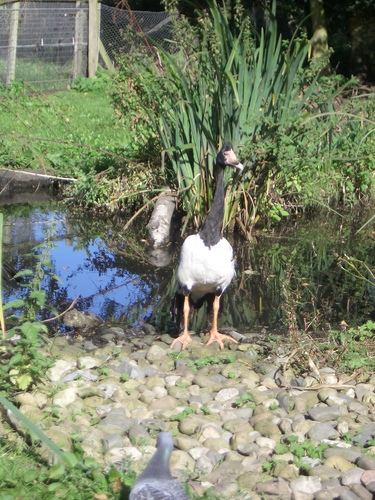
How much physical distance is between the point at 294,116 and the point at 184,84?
3.60 feet

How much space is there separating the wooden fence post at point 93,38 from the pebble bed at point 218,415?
1167 cm

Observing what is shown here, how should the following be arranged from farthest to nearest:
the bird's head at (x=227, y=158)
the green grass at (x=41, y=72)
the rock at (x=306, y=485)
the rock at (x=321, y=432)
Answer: the green grass at (x=41, y=72), the bird's head at (x=227, y=158), the rock at (x=321, y=432), the rock at (x=306, y=485)

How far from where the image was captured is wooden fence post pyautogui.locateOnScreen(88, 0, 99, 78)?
50.9ft

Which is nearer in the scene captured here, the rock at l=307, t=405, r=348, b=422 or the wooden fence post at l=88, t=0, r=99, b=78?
the rock at l=307, t=405, r=348, b=422

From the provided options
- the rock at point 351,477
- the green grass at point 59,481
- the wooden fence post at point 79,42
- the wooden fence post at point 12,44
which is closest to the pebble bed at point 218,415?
the rock at point 351,477

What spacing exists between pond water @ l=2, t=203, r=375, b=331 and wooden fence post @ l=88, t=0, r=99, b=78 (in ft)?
24.7

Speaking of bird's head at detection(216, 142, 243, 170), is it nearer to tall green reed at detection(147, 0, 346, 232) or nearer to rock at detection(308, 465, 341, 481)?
tall green reed at detection(147, 0, 346, 232)

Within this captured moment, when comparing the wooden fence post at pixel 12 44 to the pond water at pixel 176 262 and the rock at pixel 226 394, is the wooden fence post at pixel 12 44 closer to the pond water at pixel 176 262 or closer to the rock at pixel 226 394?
the pond water at pixel 176 262

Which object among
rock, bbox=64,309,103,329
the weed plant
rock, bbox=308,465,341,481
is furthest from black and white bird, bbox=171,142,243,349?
rock, bbox=308,465,341,481

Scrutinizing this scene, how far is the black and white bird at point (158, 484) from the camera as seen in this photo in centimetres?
274

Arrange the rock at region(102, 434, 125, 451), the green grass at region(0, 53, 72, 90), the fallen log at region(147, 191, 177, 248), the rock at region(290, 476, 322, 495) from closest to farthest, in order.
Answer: the rock at region(290, 476, 322, 495) < the rock at region(102, 434, 125, 451) < the fallen log at region(147, 191, 177, 248) < the green grass at region(0, 53, 72, 90)

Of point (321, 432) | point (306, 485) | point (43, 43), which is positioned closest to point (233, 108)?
point (321, 432)

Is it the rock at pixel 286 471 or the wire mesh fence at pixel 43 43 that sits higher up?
the wire mesh fence at pixel 43 43

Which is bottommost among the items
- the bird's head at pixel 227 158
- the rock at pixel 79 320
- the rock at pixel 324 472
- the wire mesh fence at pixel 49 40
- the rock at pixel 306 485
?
the rock at pixel 306 485
